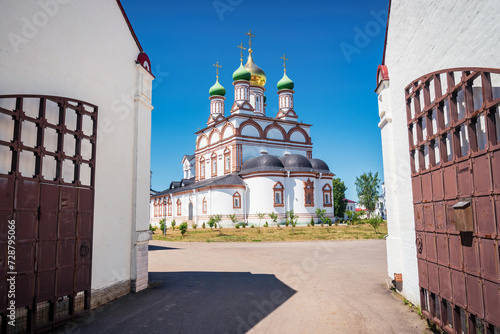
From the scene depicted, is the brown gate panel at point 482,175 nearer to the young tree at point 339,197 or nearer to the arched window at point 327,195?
the arched window at point 327,195

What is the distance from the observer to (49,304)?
4.34 meters

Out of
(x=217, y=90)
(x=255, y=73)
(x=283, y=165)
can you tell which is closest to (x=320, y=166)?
(x=283, y=165)

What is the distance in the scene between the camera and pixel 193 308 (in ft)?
18.0

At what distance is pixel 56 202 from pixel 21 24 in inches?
81.0

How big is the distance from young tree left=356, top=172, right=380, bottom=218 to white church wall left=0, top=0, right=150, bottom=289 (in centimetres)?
4492

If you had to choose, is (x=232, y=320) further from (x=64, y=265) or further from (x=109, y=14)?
(x=109, y=14)

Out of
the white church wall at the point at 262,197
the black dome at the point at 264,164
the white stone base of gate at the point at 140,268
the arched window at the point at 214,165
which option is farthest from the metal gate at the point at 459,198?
the arched window at the point at 214,165

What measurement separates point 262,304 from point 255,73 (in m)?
35.2

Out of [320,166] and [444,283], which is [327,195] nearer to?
[320,166]

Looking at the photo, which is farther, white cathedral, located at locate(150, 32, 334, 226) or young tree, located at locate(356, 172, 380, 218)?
young tree, located at locate(356, 172, 380, 218)

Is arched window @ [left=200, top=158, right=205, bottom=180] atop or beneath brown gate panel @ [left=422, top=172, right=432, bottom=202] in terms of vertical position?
atop

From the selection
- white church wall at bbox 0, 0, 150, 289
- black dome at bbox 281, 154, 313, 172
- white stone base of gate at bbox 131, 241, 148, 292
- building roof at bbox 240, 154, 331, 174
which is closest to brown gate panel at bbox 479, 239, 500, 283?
white church wall at bbox 0, 0, 150, 289

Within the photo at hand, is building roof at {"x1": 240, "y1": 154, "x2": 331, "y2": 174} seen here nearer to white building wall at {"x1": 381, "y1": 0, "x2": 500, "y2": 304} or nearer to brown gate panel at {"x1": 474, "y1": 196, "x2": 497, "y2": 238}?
white building wall at {"x1": 381, "y1": 0, "x2": 500, "y2": 304}

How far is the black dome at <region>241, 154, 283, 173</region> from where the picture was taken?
30.6 m
